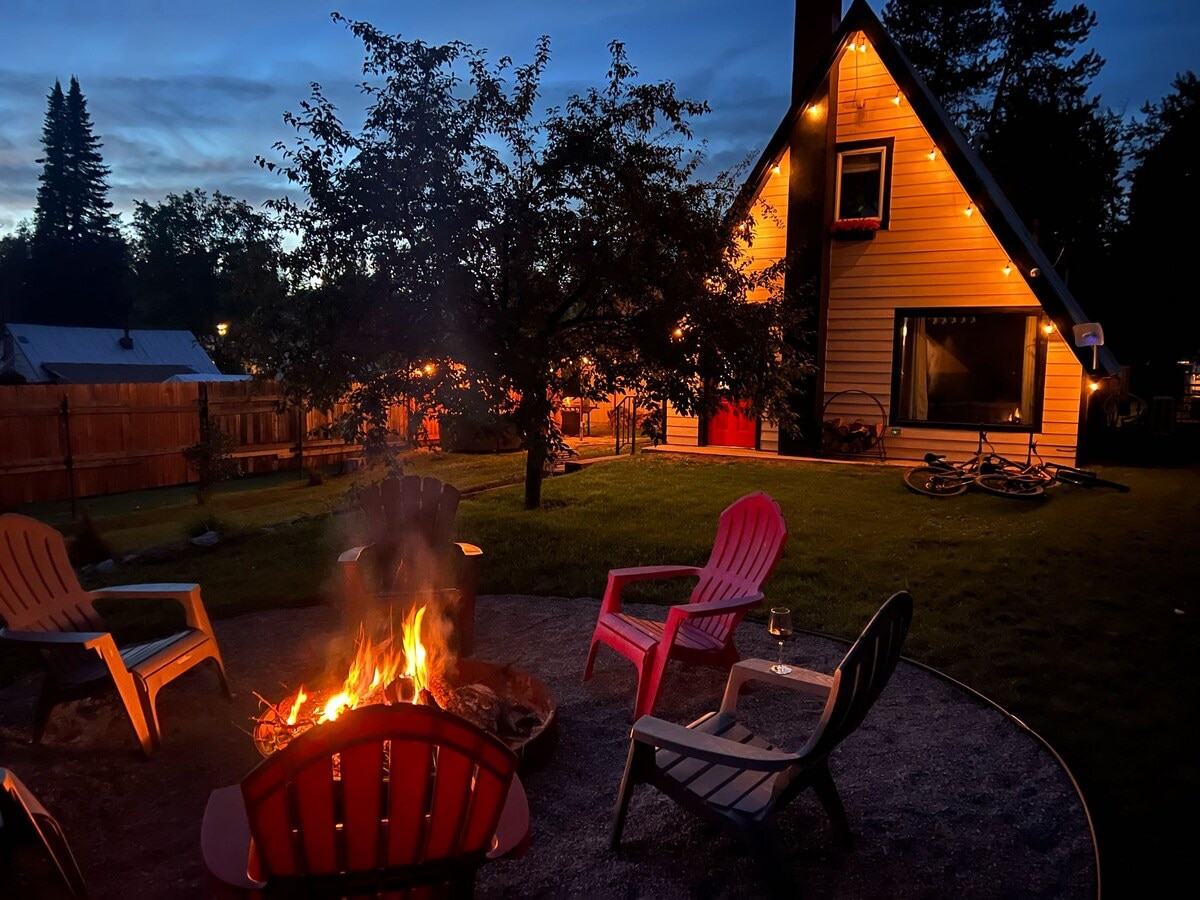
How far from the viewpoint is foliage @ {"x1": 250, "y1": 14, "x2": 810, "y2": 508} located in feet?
18.1

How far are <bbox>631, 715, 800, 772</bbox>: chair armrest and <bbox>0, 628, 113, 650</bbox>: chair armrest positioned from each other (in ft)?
7.35

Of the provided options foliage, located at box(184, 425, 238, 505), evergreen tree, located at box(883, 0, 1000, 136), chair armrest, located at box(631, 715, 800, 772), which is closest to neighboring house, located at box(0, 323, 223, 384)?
foliage, located at box(184, 425, 238, 505)

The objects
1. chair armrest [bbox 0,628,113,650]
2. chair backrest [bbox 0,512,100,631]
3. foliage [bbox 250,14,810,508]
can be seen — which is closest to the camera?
chair armrest [bbox 0,628,113,650]

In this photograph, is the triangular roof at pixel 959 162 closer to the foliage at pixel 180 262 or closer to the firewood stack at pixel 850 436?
the firewood stack at pixel 850 436

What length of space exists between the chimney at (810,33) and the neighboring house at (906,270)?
0.05m

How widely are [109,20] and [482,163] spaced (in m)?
10.4

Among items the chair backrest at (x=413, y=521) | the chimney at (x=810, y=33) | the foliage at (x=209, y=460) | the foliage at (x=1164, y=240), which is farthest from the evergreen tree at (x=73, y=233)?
the foliage at (x=1164, y=240)

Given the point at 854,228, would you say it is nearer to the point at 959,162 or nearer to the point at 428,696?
the point at 959,162

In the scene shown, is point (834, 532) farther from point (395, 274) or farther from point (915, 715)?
point (395, 274)

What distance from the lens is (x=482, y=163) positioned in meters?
5.83

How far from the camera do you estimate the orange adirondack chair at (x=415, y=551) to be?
171 inches

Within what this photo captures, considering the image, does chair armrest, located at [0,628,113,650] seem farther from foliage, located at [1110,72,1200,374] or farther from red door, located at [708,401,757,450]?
foliage, located at [1110,72,1200,374]

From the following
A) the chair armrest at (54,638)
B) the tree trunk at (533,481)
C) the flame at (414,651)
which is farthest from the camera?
the tree trunk at (533,481)

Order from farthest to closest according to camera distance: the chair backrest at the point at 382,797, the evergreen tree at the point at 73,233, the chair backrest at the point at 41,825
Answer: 1. the evergreen tree at the point at 73,233
2. the chair backrest at the point at 41,825
3. the chair backrest at the point at 382,797
